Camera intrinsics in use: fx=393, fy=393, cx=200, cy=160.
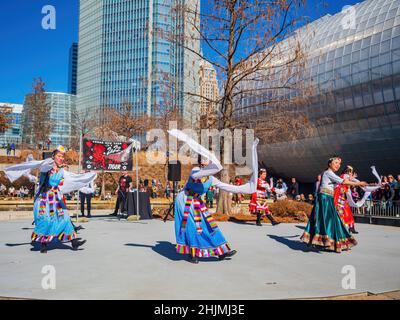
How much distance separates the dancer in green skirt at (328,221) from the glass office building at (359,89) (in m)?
26.0

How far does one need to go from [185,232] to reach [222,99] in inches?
446

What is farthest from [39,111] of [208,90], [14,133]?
[14,133]

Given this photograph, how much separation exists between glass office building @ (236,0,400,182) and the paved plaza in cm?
2668

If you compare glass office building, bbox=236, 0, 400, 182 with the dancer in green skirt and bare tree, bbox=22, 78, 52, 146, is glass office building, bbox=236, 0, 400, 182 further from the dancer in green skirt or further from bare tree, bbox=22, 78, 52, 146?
the dancer in green skirt

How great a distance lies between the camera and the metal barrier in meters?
16.2

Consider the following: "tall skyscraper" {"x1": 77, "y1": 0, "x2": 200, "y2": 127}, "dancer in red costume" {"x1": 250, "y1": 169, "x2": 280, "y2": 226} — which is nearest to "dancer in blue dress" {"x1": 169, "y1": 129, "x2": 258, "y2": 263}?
"dancer in red costume" {"x1": 250, "y1": 169, "x2": 280, "y2": 226}

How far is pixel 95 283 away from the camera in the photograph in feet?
17.7

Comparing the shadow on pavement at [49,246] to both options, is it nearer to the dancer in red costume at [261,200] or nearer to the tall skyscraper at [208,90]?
the dancer in red costume at [261,200]

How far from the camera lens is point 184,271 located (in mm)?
6336

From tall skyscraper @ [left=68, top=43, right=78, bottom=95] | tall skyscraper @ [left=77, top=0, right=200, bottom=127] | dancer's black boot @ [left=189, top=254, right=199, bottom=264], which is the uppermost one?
tall skyscraper @ [left=68, top=43, right=78, bottom=95]

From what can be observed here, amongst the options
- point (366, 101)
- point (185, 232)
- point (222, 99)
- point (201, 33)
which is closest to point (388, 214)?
point (222, 99)

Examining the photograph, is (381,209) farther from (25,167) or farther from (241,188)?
(25,167)
